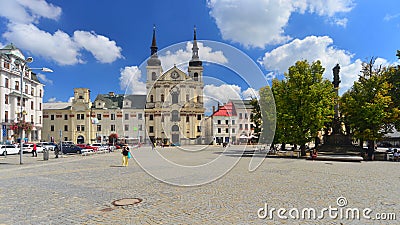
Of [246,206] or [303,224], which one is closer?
[303,224]

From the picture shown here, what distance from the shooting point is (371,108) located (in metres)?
29.6

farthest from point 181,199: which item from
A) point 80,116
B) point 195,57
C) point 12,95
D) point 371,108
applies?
point 80,116

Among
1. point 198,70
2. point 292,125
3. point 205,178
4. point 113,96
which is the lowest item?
point 205,178

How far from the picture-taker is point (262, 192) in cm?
1172

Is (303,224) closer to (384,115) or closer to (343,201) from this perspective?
(343,201)

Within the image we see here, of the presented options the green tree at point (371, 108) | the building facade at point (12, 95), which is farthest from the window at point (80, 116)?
the green tree at point (371, 108)

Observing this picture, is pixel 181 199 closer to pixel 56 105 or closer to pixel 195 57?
pixel 195 57

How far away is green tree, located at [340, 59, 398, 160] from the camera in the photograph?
29.8 metres

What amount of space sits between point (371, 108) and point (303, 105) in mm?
6852

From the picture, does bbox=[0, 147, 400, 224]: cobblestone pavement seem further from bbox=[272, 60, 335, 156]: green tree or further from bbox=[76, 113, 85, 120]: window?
bbox=[76, 113, 85, 120]: window

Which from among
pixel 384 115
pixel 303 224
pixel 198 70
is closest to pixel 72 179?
pixel 198 70

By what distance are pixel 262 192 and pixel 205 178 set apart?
4.49 m

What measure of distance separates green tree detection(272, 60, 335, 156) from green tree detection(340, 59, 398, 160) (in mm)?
2548

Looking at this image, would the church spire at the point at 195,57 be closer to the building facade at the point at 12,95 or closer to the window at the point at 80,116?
the building facade at the point at 12,95
